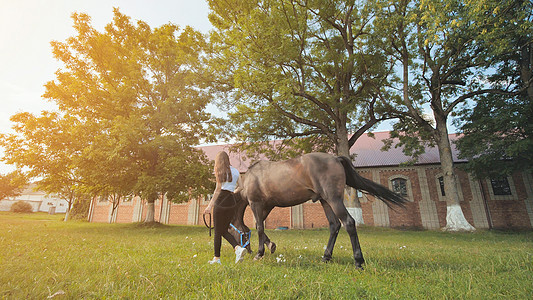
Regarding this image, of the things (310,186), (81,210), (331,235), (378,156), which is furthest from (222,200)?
(81,210)

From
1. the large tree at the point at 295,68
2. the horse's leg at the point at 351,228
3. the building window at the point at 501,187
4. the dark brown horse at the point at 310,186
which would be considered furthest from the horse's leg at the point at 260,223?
the building window at the point at 501,187

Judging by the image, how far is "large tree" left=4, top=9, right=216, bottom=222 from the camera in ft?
42.0

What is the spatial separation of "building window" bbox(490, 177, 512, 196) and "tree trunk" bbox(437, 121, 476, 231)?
10753 millimetres

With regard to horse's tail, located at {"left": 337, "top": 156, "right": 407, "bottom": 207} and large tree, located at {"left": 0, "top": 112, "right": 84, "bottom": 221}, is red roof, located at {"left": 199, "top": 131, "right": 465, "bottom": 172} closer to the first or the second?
large tree, located at {"left": 0, "top": 112, "right": 84, "bottom": 221}

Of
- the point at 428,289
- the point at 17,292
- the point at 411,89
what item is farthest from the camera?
the point at 411,89

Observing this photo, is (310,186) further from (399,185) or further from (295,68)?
(399,185)

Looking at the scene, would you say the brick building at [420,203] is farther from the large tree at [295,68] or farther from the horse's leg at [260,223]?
the horse's leg at [260,223]

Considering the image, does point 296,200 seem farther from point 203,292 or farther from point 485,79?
point 485,79

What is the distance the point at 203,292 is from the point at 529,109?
2115cm

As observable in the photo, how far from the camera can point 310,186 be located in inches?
172

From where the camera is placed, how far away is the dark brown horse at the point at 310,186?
13.3ft

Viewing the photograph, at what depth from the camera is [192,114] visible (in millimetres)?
15945

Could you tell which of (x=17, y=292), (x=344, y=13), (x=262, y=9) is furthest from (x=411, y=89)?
(x=17, y=292)

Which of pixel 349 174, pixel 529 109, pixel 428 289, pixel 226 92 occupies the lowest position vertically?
pixel 428 289
